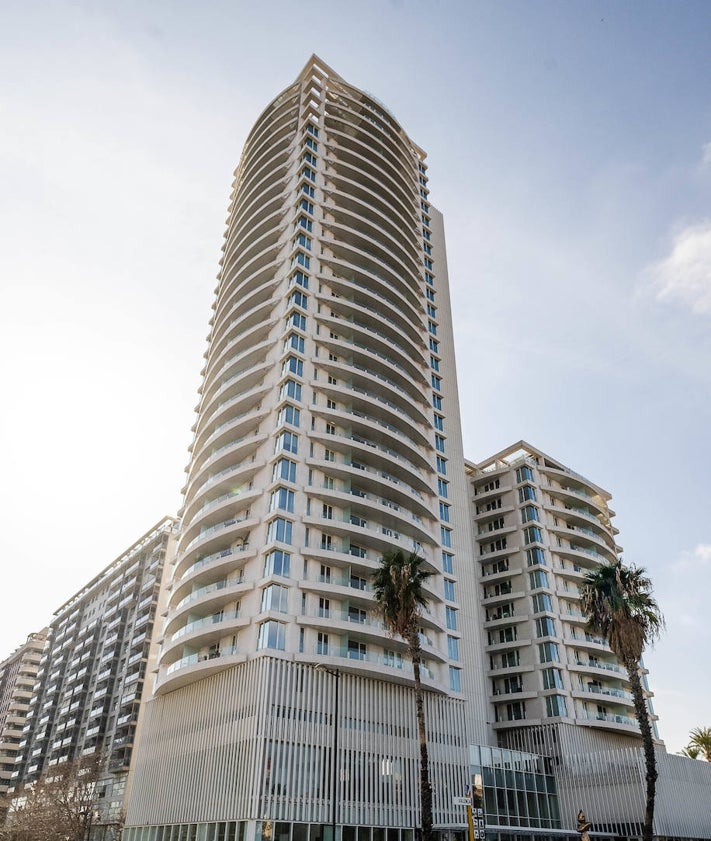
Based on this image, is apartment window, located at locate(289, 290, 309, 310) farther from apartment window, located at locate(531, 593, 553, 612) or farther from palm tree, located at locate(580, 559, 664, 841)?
apartment window, located at locate(531, 593, 553, 612)

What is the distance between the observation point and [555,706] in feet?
228

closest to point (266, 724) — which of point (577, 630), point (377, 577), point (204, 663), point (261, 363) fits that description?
Result: point (204, 663)

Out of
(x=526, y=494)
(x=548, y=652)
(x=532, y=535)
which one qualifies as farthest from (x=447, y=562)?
(x=526, y=494)

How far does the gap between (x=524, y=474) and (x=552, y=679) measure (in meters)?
23.4

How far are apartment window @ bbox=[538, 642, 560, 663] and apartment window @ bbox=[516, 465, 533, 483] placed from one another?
62.5 feet

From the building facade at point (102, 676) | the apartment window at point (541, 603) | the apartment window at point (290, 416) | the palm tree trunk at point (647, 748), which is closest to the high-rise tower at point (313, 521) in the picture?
the apartment window at point (290, 416)

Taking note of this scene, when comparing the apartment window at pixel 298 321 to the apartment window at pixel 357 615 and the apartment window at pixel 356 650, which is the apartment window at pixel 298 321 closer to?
the apartment window at pixel 357 615

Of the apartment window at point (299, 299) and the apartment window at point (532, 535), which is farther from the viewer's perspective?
the apartment window at point (532, 535)

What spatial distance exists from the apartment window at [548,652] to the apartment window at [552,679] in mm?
1068

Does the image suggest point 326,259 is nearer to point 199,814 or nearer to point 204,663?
point 204,663

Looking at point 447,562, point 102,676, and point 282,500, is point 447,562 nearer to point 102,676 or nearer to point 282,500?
point 282,500

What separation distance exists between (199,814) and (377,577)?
19.1m

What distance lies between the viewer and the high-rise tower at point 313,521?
44844 mm

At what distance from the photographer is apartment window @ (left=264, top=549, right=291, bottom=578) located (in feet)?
158
